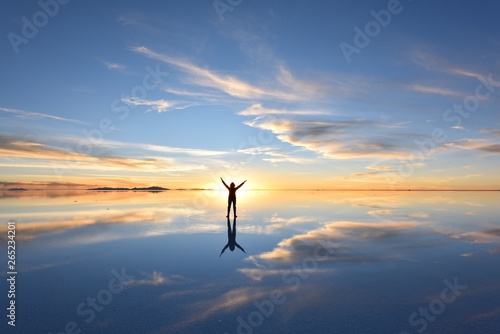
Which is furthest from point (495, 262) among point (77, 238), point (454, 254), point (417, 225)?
point (77, 238)

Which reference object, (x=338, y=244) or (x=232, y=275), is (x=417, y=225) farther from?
(x=232, y=275)

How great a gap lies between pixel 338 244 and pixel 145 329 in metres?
11.3
